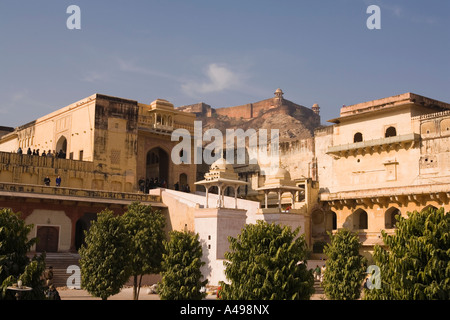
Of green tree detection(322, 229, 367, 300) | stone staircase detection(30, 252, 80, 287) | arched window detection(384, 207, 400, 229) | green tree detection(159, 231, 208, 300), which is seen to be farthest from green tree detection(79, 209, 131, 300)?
arched window detection(384, 207, 400, 229)

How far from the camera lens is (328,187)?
41.9 m

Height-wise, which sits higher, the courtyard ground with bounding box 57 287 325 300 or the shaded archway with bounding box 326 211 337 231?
the shaded archway with bounding box 326 211 337 231

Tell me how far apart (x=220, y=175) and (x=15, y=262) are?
706 inches

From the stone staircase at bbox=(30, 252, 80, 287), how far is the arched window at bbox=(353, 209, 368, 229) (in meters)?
17.5

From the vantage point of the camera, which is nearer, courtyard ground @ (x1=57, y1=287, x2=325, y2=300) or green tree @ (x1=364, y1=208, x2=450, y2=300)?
green tree @ (x1=364, y1=208, x2=450, y2=300)

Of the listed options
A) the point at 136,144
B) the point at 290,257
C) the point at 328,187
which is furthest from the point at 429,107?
the point at 290,257

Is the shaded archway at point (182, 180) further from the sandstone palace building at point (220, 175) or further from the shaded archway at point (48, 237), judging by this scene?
the shaded archway at point (48, 237)

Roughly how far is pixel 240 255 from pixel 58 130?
1197 inches

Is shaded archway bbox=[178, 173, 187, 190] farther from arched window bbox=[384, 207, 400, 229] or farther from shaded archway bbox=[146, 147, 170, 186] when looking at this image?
arched window bbox=[384, 207, 400, 229]

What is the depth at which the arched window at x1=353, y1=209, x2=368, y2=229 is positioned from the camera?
3859 cm

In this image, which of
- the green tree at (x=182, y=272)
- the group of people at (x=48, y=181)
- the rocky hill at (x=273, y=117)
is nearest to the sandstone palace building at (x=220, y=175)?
the group of people at (x=48, y=181)

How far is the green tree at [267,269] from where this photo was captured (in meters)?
16.6

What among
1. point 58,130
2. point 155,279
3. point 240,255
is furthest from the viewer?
point 58,130

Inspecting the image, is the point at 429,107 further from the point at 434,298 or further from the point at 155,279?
the point at 434,298
